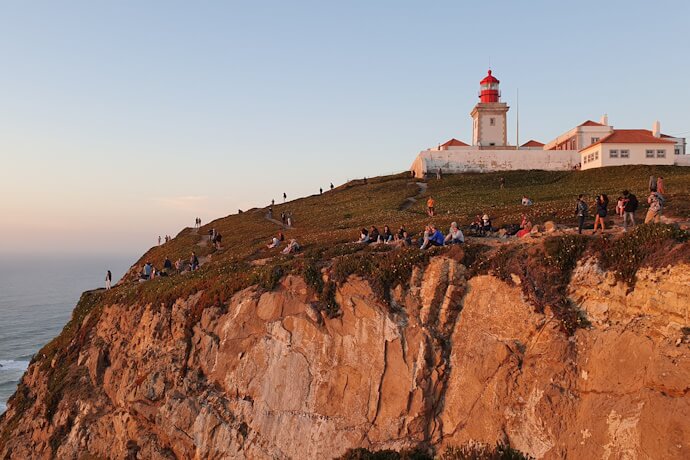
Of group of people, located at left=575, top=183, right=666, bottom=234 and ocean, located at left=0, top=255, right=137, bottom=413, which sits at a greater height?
group of people, located at left=575, top=183, right=666, bottom=234

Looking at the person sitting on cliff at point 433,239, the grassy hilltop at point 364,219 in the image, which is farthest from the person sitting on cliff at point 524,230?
the person sitting on cliff at point 433,239

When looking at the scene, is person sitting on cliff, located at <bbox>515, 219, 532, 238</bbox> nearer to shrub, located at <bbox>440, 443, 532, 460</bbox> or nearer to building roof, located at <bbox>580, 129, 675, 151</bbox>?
shrub, located at <bbox>440, 443, 532, 460</bbox>

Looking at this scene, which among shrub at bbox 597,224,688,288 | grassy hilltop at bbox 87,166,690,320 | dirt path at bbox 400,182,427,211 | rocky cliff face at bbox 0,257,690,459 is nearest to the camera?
rocky cliff face at bbox 0,257,690,459

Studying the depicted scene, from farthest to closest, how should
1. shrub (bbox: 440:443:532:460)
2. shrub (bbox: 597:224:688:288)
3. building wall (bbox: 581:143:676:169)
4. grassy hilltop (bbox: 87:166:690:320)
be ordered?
building wall (bbox: 581:143:676:169), grassy hilltop (bbox: 87:166:690:320), shrub (bbox: 440:443:532:460), shrub (bbox: 597:224:688:288)

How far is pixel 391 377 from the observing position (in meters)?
20.0

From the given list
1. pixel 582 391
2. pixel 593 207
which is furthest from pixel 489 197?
pixel 582 391

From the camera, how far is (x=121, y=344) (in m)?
29.4

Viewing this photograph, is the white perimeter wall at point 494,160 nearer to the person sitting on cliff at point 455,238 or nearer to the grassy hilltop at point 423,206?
the grassy hilltop at point 423,206

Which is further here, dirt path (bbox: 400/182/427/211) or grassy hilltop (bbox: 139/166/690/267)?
dirt path (bbox: 400/182/427/211)

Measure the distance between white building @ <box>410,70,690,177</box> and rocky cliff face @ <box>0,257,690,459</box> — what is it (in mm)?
52318

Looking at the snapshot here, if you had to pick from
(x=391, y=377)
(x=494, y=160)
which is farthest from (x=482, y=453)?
(x=494, y=160)

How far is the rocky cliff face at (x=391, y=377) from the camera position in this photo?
50.7 feet

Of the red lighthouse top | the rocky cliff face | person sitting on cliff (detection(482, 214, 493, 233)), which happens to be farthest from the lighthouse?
the rocky cliff face

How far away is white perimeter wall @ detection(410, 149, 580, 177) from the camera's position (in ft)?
236
